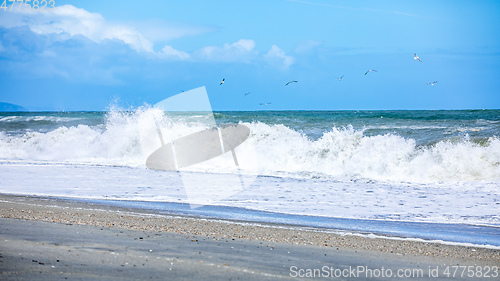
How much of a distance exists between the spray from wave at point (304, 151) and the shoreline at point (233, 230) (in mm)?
7122

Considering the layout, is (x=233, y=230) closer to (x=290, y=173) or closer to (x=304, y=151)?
(x=290, y=173)

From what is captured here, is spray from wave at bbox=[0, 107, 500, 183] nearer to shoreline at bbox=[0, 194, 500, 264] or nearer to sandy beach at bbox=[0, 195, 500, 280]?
shoreline at bbox=[0, 194, 500, 264]

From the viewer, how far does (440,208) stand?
878 cm

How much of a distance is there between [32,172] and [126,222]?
321 inches

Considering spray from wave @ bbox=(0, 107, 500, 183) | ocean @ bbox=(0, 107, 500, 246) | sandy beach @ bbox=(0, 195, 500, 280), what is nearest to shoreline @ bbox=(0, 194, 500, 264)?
sandy beach @ bbox=(0, 195, 500, 280)

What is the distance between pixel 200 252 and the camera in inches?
191

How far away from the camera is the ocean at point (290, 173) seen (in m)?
8.88

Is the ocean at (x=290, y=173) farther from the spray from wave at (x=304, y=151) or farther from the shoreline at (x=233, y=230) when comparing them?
the shoreline at (x=233, y=230)

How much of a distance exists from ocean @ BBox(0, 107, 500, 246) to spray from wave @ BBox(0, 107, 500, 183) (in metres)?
0.04

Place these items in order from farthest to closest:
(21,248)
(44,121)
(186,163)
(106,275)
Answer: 1. (44,121)
2. (186,163)
3. (21,248)
4. (106,275)

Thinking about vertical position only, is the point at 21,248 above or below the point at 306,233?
above

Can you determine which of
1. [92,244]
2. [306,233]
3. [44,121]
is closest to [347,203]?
[306,233]

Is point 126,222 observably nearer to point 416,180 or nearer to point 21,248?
point 21,248

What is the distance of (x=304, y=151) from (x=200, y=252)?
41.9 feet
